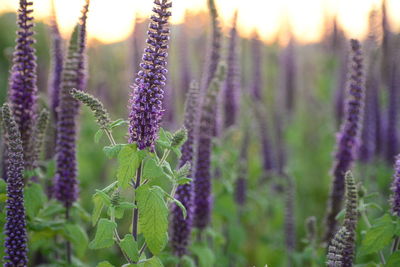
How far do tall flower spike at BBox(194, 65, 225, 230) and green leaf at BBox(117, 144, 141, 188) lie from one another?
1693 millimetres

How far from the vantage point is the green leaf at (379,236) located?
313 centimetres

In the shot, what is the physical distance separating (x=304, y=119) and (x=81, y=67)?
9120mm

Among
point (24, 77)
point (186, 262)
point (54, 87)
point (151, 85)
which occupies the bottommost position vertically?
point (186, 262)

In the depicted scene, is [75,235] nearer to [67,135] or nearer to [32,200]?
[32,200]

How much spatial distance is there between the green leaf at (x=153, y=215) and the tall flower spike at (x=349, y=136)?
2.28 m

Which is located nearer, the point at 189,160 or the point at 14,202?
the point at 14,202

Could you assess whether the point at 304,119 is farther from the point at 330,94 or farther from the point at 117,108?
the point at 117,108

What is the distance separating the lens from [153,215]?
271 cm

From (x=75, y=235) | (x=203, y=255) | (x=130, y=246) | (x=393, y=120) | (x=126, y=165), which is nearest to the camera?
(x=126, y=165)

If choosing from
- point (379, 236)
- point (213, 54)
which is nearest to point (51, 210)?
point (379, 236)

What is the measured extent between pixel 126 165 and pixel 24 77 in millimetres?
1441

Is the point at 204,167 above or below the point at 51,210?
above

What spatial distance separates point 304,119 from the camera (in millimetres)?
12258

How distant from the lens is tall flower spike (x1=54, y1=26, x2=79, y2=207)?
3.80 meters
